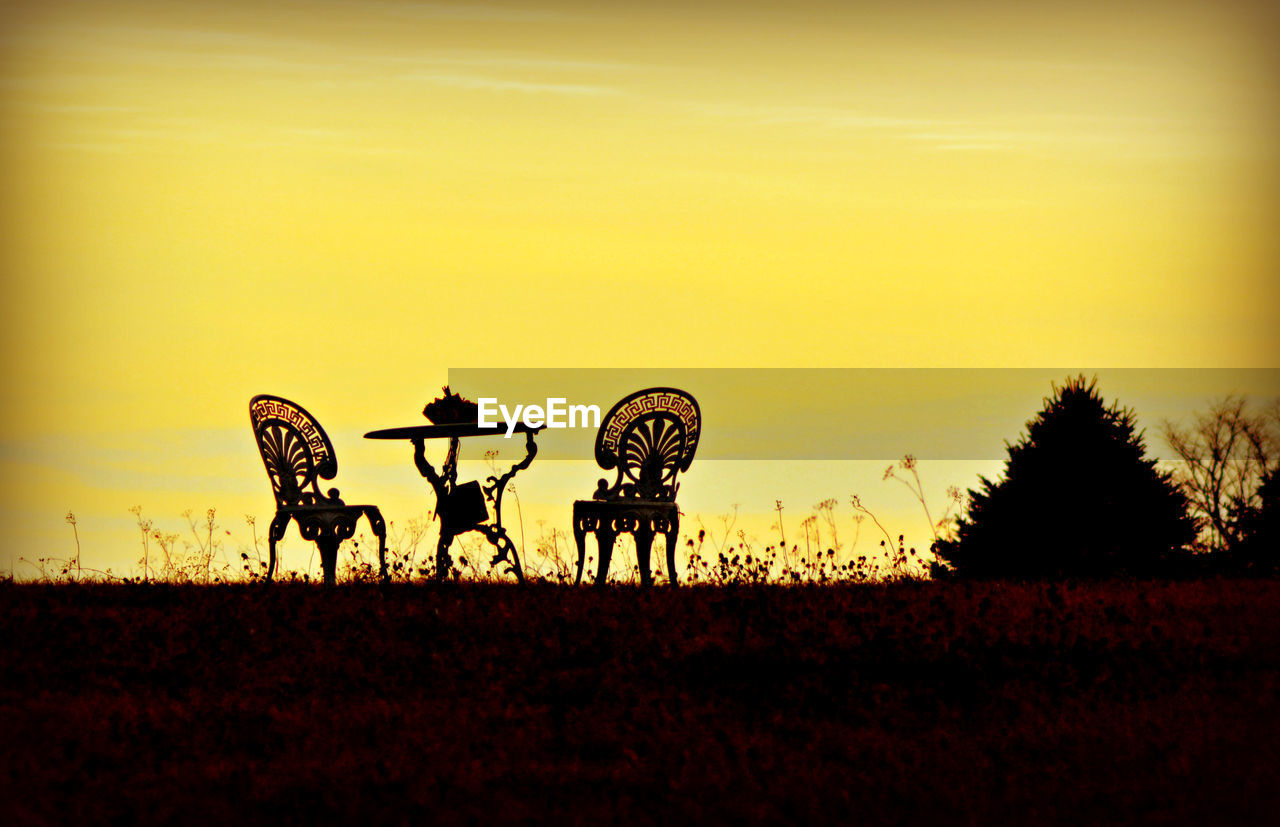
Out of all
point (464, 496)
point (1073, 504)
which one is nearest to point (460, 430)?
point (464, 496)

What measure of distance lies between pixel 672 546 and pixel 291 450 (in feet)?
13.2

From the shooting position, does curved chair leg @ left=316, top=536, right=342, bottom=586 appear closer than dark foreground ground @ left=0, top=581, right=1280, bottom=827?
No

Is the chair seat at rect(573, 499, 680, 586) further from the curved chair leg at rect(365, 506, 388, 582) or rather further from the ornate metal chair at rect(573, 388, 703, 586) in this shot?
the curved chair leg at rect(365, 506, 388, 582)

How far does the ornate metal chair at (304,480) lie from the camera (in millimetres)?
12664

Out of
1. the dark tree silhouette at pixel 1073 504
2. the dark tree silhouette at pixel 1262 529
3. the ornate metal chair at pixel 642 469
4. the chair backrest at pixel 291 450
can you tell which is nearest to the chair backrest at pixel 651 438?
the ornate metal chair at pixel 642 469

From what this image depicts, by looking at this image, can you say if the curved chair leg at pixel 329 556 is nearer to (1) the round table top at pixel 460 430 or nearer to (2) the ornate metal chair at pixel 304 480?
(2) the ornate metal chair at pixel 304 480

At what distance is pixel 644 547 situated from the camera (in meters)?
12.5

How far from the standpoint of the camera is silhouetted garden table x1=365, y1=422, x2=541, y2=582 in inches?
510

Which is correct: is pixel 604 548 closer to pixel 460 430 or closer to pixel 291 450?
pixel 460 430

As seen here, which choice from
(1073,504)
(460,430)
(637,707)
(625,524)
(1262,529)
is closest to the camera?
(637,707)

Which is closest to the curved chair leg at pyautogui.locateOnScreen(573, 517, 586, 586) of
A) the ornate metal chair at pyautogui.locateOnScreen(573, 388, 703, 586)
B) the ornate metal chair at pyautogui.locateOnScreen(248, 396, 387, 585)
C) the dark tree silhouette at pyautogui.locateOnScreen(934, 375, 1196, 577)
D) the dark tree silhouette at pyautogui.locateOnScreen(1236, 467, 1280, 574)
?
the ornate metal chair at pyautogui.locateOnScreen(573, 388, 703, 586)

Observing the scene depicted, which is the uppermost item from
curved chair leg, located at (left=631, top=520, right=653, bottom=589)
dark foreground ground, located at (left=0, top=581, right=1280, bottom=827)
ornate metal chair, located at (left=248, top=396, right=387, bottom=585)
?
ornate metal chair, located at (left=248, top=396, right=387, bottom=585)

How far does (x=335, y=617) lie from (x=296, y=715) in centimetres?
260

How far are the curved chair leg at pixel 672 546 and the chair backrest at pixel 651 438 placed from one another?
0.28m
